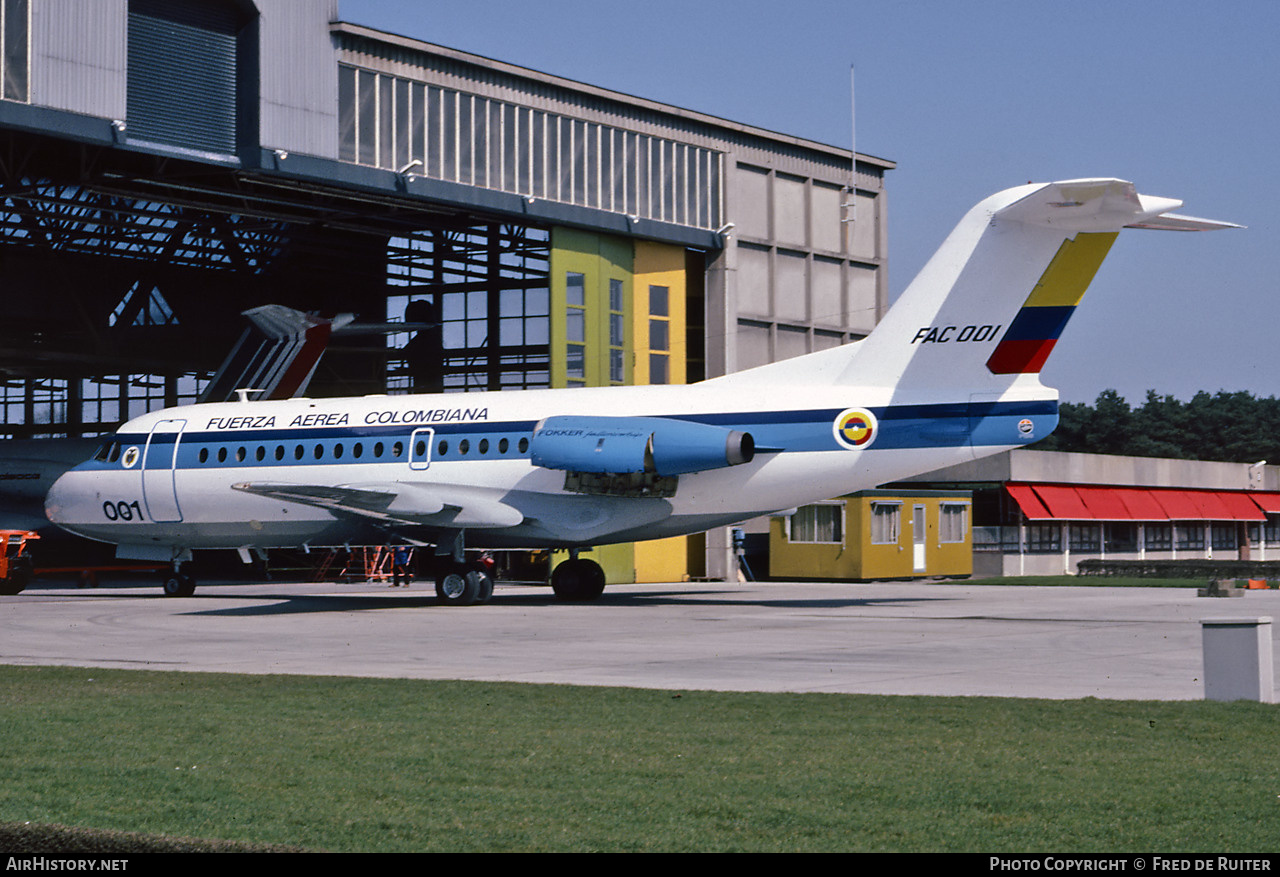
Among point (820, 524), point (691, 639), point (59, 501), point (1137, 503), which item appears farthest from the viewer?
point (1137, 503)

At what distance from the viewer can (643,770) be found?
890cm

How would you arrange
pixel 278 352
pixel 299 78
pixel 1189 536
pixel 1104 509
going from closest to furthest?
1. pixel 299 78
2. pixel 278 352
3. pixel 1104 509
4. pixel 1189 536

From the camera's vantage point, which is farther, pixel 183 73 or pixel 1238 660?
pixel 183 73

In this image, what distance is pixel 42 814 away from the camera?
751 centimetres

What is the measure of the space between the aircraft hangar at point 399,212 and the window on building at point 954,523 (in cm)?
690

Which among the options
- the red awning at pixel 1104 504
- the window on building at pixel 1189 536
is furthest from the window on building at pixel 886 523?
the window on building at pixel 1189 536

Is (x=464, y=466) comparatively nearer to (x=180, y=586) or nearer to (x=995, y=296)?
(x=180, y=586)

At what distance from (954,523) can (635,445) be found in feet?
72.1

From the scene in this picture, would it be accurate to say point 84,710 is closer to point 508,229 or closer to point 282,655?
point 282,655

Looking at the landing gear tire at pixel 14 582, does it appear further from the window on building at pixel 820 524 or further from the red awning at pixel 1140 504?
the red awning at pixel 1140 504

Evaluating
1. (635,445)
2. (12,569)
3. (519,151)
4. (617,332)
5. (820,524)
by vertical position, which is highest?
(519,151)

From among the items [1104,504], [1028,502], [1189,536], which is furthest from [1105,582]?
[1189,536]

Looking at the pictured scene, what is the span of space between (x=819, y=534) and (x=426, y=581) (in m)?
12.9

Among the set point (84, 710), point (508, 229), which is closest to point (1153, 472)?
point (508, 229)
